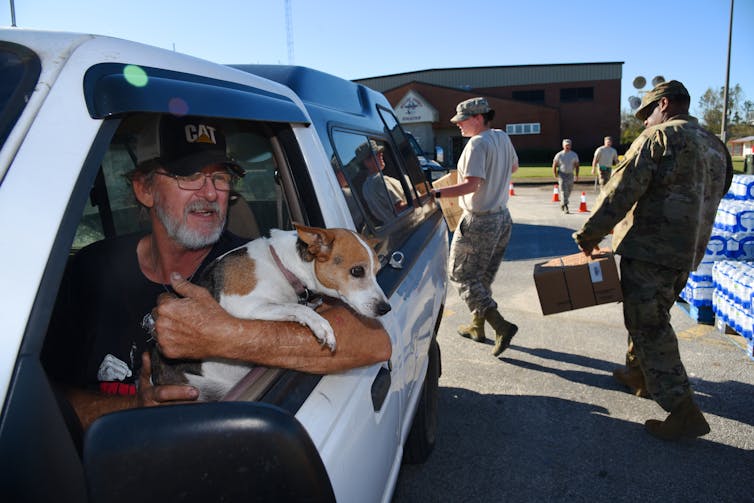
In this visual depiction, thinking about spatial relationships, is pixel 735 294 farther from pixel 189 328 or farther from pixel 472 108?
pixel 189 328

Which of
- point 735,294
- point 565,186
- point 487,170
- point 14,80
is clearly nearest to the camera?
point 14,80

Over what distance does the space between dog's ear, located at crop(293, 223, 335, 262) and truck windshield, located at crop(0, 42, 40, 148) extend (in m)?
0.98

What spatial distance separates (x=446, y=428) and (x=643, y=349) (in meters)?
1.52

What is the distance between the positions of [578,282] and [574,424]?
1.10m

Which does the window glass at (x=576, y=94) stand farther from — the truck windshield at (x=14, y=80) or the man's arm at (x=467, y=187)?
the truck windshield at (x=14, y=80)

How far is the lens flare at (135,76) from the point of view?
47.8 inches

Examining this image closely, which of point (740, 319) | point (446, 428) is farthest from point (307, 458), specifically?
point (740, 319)

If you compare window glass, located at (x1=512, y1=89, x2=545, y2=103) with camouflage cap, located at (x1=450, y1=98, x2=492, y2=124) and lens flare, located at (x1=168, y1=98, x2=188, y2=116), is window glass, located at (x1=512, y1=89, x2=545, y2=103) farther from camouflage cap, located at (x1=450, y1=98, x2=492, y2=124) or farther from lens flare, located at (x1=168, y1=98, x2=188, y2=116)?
lens flare, located at (x1=168, y1=98, x2=188, y2=116)

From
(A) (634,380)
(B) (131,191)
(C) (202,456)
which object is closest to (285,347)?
(C) (202,456)

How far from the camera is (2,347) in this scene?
938 millimetres

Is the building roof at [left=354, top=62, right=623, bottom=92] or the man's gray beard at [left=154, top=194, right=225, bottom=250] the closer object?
the man's gray beard at [left=154, top=194, right=225, bottom=250]

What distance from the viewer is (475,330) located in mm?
5715

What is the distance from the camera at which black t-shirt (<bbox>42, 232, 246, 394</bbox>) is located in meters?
1.91

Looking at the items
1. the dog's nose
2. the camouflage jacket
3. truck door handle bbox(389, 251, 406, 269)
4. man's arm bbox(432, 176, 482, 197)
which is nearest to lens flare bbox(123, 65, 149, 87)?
the dog's nose
